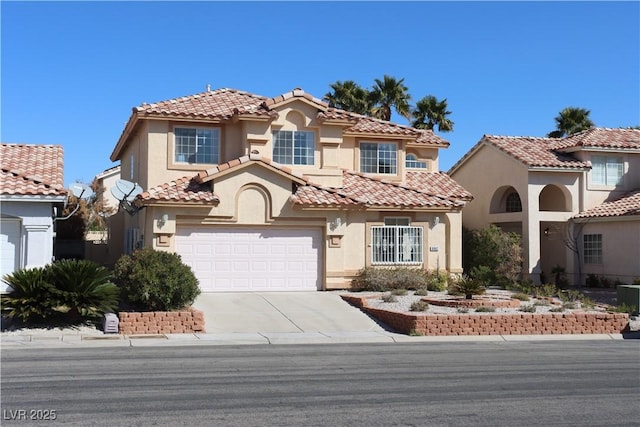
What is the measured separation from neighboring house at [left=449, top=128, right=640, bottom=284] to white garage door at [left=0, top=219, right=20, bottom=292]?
20894 millimetres

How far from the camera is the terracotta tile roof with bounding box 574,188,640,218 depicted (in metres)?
31.0

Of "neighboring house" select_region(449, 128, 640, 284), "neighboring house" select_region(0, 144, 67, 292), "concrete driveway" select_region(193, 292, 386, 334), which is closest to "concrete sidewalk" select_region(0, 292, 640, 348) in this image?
"concrete driveway" select_region(193, 292, 386, 334)

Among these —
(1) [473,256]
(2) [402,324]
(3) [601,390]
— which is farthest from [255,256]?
(3) [601,390]

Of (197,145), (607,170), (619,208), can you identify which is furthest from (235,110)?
(607,170)

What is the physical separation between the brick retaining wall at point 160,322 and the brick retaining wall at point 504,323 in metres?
5.52

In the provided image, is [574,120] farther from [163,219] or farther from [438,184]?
[163,219]

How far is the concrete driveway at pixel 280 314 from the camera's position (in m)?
20.0

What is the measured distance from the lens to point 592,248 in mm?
33062

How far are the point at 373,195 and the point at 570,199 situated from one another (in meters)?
11.3

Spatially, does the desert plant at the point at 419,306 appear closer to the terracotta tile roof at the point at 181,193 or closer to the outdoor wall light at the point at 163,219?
the terracotta tile roof at the point at 181,193

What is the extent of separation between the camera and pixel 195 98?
28000 millimetres

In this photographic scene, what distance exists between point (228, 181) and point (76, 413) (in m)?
16.1

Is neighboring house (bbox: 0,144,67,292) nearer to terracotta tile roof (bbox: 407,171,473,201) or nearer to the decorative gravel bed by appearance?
the decorative gravel bed

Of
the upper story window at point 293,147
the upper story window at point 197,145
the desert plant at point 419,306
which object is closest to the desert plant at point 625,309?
the desert plant at point 419,306
